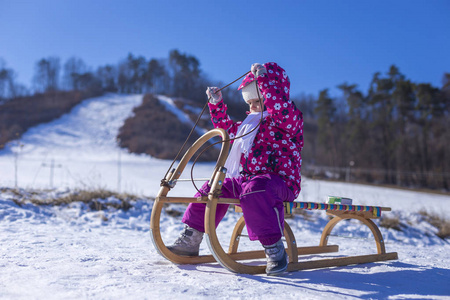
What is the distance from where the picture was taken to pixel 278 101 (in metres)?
2.50

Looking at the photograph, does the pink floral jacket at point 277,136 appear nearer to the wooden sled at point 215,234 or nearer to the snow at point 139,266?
the wooden sled at point 215,234

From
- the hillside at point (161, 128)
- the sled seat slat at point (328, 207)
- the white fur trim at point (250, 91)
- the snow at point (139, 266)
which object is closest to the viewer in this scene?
the snow at point (139, 266)

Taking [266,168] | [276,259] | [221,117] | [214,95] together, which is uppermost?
[214,95]

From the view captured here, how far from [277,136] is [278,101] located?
26 centimetres

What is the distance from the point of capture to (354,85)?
30.5m

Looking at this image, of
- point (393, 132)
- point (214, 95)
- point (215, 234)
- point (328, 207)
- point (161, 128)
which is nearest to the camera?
point (215, 234)

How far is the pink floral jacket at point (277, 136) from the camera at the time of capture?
8.25 feet

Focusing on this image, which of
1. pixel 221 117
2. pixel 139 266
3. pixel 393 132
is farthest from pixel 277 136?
pixel 393 132

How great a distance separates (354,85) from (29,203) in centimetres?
2947

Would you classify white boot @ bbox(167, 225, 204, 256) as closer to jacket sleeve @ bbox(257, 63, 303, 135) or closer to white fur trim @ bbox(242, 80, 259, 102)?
jacket sleeve @ bbox(257, 63, 303, 135)

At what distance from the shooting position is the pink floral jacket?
2516 mm

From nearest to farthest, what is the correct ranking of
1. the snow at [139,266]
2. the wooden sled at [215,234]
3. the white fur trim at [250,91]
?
the snow at [139,266]
the wooden sled at [215,234]
the white fur trim at [250,91]

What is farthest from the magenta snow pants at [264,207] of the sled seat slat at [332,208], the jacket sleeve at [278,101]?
the jacket sleeve at [278,101]

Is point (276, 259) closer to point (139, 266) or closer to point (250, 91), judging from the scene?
point (139, 266)
